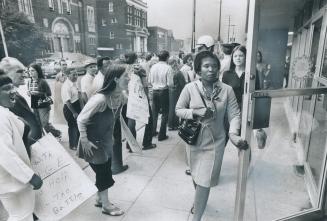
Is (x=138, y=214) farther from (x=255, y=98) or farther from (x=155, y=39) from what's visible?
(x=155, y=39)

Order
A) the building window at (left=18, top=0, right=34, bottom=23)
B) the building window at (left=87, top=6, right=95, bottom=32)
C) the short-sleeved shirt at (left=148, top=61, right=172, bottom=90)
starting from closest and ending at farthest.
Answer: the short-sleeved shirt at (left=148, top=61, right=172, bottom=90) → the building window at (left=18, top=0, right=34, bottom=23) → the building window at (left=87, top=6, right=95, bottom=32)

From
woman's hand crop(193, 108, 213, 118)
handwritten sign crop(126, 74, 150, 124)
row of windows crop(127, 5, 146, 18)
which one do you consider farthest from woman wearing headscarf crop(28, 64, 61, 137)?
row of windows crop(127, 5, 146, 18)

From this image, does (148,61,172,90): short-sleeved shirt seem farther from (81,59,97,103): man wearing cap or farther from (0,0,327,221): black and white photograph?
(81,59,97,103): man wearing cap

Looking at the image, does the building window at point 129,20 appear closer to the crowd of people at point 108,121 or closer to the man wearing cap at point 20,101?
the crowd of people at point 108,121

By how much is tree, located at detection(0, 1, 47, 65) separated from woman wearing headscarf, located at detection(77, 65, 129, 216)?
14960 millimetres

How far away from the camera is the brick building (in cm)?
1912

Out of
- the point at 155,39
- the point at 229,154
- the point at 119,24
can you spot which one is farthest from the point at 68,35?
the point at 155,39

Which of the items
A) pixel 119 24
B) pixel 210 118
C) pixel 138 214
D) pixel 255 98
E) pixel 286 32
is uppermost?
pixel 119 24

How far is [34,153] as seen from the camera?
6.83 ft

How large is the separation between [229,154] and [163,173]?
4.65 feet

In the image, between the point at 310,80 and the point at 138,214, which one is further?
the point at 310,80

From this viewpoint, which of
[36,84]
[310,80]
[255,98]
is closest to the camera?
→ [255,98]

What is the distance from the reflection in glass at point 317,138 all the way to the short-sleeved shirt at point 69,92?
12.9 feet

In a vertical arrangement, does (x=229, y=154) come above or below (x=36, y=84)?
below
